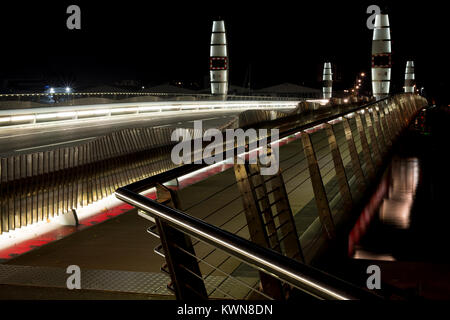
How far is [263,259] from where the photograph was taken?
8.33 ft

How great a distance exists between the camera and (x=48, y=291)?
5074mm

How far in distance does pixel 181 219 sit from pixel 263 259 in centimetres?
47

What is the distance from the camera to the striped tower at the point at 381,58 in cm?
4475

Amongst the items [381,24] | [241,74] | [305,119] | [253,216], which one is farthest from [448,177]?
[241,74]

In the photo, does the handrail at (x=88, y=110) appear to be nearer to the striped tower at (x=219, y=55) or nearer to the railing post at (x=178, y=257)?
the striped tower at (x=219, y=55)

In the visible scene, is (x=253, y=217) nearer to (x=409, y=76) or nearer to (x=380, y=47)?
(x=380, y=47)

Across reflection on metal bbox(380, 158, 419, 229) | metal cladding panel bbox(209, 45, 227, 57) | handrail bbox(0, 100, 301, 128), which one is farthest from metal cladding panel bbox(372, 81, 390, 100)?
reflection on metal bbox(380, 158, 419, 229)

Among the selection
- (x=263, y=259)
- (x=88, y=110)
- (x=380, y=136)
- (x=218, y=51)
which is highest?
(x=218, y=51)

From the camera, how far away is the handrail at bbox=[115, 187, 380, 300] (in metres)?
2.31

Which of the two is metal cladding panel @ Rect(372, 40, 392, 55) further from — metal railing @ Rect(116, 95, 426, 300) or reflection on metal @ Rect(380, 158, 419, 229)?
metal railing @ Rect(116, 95, 426, 300)

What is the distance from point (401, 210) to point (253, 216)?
736 centimetres

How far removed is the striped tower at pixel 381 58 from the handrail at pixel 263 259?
43190mm

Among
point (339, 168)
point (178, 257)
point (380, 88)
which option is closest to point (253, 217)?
point (178, 257)

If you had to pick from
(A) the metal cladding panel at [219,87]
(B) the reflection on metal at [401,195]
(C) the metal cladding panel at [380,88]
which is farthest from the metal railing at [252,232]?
(C) the metal cladding panel at [380,88]
